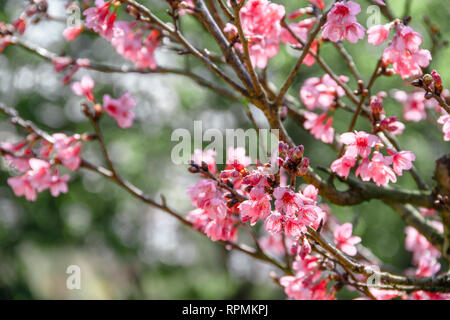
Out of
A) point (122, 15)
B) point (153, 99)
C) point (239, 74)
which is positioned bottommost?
point (153, 99)

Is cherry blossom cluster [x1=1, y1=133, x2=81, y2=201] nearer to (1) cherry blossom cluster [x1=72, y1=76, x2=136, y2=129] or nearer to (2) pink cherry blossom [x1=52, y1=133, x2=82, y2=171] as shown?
(2) pink cherry blossom [x1=52, y1=133, x2=82, y2=171]

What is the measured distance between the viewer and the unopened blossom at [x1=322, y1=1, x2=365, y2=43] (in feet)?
5.59

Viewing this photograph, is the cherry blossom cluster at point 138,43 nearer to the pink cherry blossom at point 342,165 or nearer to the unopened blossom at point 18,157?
the unopened blossom at point 18,157

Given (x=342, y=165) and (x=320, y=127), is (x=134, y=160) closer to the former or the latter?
(x=320, y=127)

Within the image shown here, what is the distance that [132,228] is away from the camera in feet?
35.8

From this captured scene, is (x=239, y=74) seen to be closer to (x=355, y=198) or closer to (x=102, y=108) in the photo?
(x=355, y=198)

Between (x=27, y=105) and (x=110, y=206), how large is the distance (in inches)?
116

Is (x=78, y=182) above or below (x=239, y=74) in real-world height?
below

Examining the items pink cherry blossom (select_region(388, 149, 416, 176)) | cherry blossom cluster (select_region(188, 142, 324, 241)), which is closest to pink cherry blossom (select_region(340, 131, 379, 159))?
pink cherry blossom (select_region(388, 149, 416, 176))

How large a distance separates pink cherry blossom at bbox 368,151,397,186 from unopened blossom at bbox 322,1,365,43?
20.7 inches

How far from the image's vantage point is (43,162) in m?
2.43

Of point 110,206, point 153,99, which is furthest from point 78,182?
point 153,99

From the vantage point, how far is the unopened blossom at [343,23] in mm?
1705

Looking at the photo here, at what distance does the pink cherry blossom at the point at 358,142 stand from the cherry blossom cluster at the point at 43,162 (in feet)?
5.04
